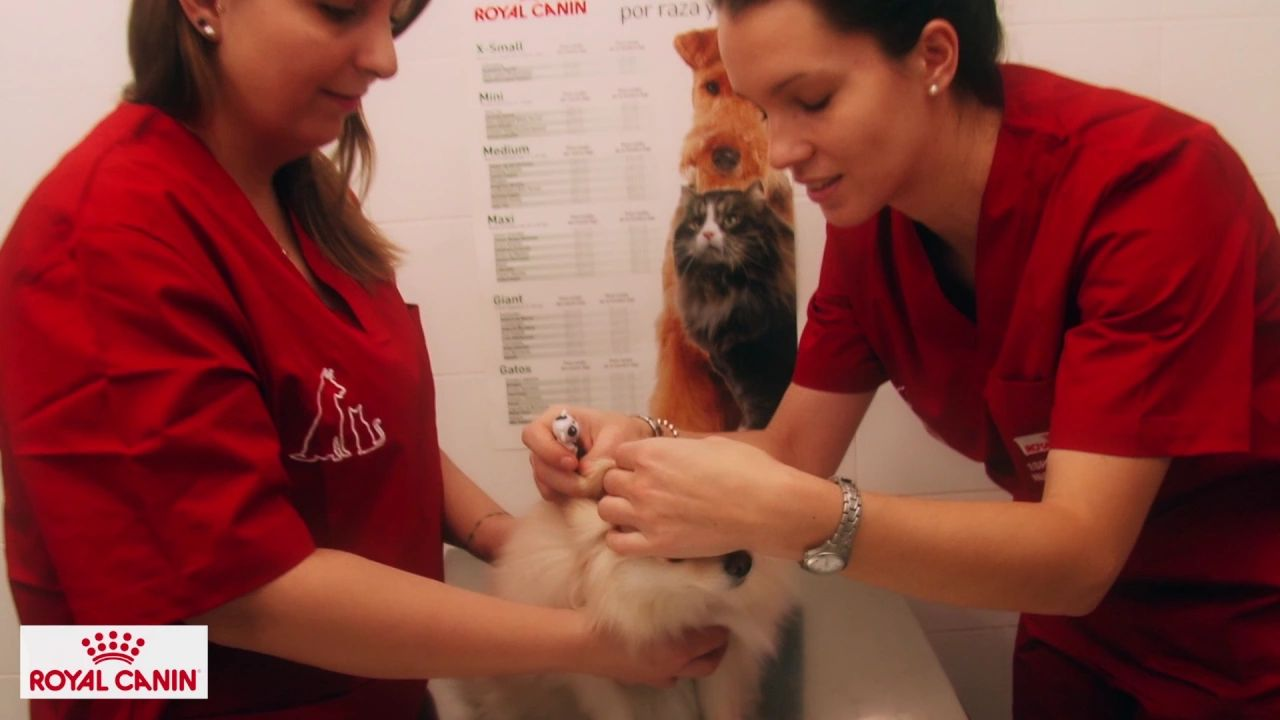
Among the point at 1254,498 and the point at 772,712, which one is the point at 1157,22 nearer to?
the point at 1254,498

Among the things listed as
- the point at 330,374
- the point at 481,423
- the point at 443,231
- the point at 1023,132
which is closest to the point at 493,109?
the point at 443,231

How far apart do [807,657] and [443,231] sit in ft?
3.03

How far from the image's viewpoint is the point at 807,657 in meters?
1.20

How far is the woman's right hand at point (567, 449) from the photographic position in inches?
41.6

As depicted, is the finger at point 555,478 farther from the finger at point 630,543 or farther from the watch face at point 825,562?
the watch face at point 825,562

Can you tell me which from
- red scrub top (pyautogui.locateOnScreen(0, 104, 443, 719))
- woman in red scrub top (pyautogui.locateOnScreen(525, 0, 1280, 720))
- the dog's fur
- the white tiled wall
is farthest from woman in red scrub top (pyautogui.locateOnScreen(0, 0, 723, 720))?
the dog's fur

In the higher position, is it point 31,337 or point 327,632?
point 31,337

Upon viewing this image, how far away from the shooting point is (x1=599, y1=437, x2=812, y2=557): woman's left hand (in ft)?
2.69

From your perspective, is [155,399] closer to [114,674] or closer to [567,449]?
[114,674]

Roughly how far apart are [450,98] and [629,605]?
0.92 meters

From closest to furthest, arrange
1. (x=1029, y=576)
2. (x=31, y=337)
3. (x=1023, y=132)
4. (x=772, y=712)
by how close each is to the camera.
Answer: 1. (x=31, y=337)
2. (x=1029, y=576)
3. (x=1023, y=132)
4. (x=772, y=712)

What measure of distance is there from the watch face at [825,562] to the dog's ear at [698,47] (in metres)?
0.92

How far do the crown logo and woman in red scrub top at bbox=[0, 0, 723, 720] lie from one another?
0.10ft

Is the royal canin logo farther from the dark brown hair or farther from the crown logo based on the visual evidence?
the dark brown hair
